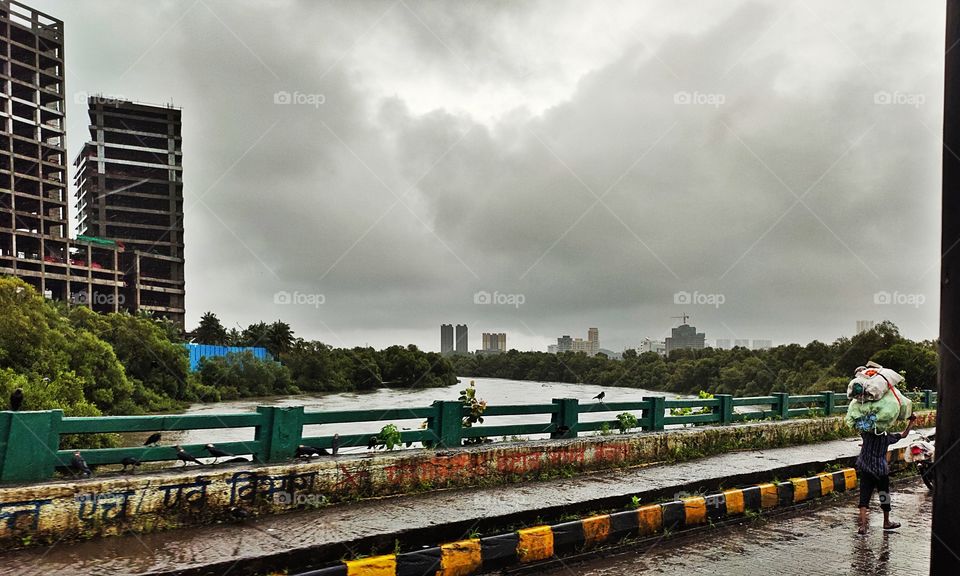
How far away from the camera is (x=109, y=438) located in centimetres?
2492

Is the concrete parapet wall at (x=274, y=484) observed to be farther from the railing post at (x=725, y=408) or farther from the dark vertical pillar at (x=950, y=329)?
the dark vertical pillar at (x=950, y=329)

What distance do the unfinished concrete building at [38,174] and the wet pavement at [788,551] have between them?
75.5 meters

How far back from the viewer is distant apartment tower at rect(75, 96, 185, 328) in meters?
89.9

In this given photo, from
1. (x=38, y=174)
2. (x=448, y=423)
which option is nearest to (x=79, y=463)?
(x=448, y=423)

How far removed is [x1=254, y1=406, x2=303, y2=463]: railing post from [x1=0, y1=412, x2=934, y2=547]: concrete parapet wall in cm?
33

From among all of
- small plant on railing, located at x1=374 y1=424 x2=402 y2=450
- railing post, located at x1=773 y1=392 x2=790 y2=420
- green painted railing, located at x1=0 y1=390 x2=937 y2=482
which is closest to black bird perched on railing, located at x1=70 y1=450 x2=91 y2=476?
green painted railing, located at x1=0 y1=390 x2=937 y2=482

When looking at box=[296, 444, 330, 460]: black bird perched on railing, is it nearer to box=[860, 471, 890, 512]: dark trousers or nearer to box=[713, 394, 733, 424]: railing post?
box=[860, 471, 890, 512]: dark trousers

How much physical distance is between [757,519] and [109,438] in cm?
2428

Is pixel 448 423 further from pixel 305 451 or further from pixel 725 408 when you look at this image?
pixel 725 408

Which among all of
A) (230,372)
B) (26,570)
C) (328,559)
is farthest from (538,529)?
(230,372)

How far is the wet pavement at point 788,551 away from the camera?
5.32 meters

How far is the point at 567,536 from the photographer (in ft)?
19.0

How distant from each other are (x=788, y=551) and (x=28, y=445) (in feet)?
20.1

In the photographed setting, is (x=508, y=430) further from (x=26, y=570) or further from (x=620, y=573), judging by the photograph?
(x=26, y=570)
